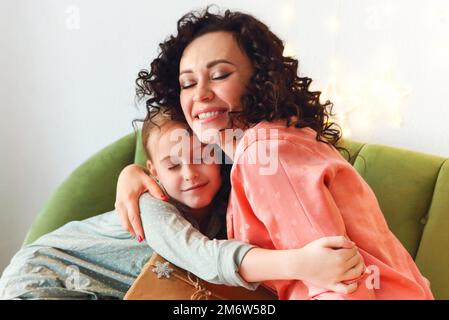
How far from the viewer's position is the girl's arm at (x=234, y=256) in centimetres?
82

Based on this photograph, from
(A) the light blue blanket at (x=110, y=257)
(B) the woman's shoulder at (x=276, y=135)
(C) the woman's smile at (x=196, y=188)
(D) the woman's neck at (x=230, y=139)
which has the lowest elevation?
(A) the light blue blanket at (x=110, y=257)

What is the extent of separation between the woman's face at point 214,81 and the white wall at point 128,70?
0.55m

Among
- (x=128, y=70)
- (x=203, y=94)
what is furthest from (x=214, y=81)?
(x=128, y=70)

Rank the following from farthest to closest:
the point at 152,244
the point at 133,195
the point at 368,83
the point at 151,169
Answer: the point at 368,83, the point at 151,169, the point at 133,195, the point at 152,244

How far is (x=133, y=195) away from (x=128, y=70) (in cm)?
79

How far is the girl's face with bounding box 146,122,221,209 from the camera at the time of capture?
3.65 ft

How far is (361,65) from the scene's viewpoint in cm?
148

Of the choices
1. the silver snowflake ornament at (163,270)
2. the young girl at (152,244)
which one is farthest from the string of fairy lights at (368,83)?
the silver snowflake ornament at (163,270)

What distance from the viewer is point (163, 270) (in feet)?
3.27

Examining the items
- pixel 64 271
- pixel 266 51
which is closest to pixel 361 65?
pixel 266 51

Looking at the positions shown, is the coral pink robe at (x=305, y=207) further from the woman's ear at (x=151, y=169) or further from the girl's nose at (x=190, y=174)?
the woman's ear at (x=151, y=169)

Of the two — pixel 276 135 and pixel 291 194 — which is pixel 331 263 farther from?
pixel 276 135

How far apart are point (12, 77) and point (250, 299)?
1342 mm
